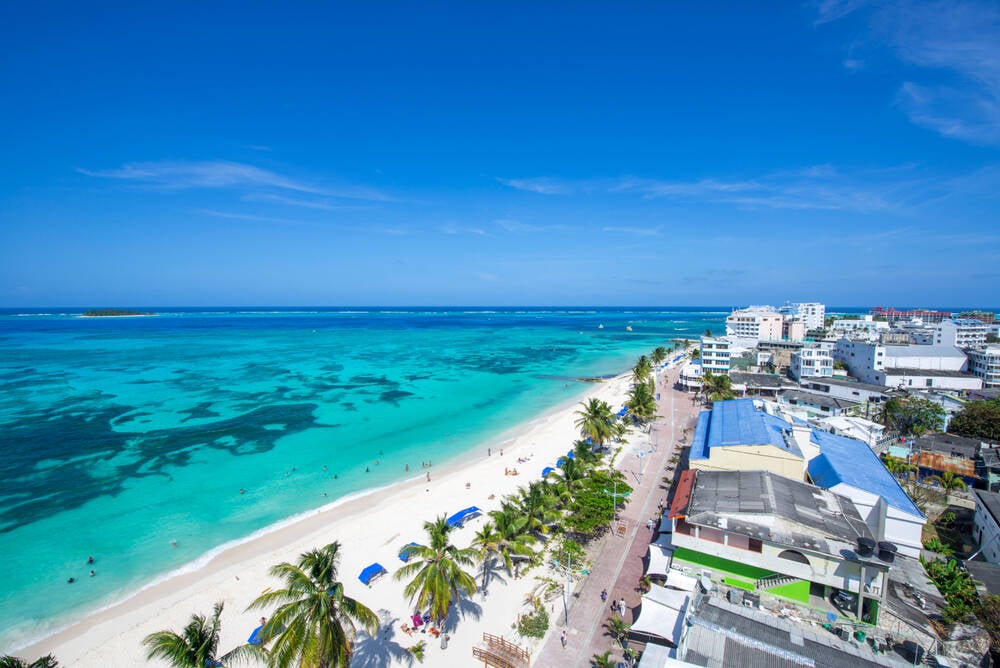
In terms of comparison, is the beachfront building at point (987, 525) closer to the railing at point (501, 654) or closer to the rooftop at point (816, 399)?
the rooftop at point (816, 399)

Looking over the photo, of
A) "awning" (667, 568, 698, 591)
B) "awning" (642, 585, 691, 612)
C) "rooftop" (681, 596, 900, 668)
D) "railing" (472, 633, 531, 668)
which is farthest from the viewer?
"awning" (667, 568, 698, 591)

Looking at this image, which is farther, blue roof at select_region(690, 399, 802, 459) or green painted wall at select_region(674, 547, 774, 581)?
blue roof at select_region(690, 399, 802, 459)

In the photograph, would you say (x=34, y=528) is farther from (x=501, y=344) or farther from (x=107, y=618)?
(x=501, y=344)

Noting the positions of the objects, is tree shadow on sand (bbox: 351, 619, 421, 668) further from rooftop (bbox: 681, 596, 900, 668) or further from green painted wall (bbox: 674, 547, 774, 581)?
green painted wall (bbox: 674, 547, 774, 581)

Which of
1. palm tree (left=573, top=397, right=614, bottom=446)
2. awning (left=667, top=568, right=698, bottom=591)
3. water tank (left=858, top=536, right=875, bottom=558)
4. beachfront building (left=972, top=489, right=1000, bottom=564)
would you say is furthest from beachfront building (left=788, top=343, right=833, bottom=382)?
awning (left=667, top=568, right=698, bottom=591)

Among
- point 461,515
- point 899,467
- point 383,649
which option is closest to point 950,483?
point 899,467

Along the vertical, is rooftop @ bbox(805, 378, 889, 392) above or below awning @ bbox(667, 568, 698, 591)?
above
